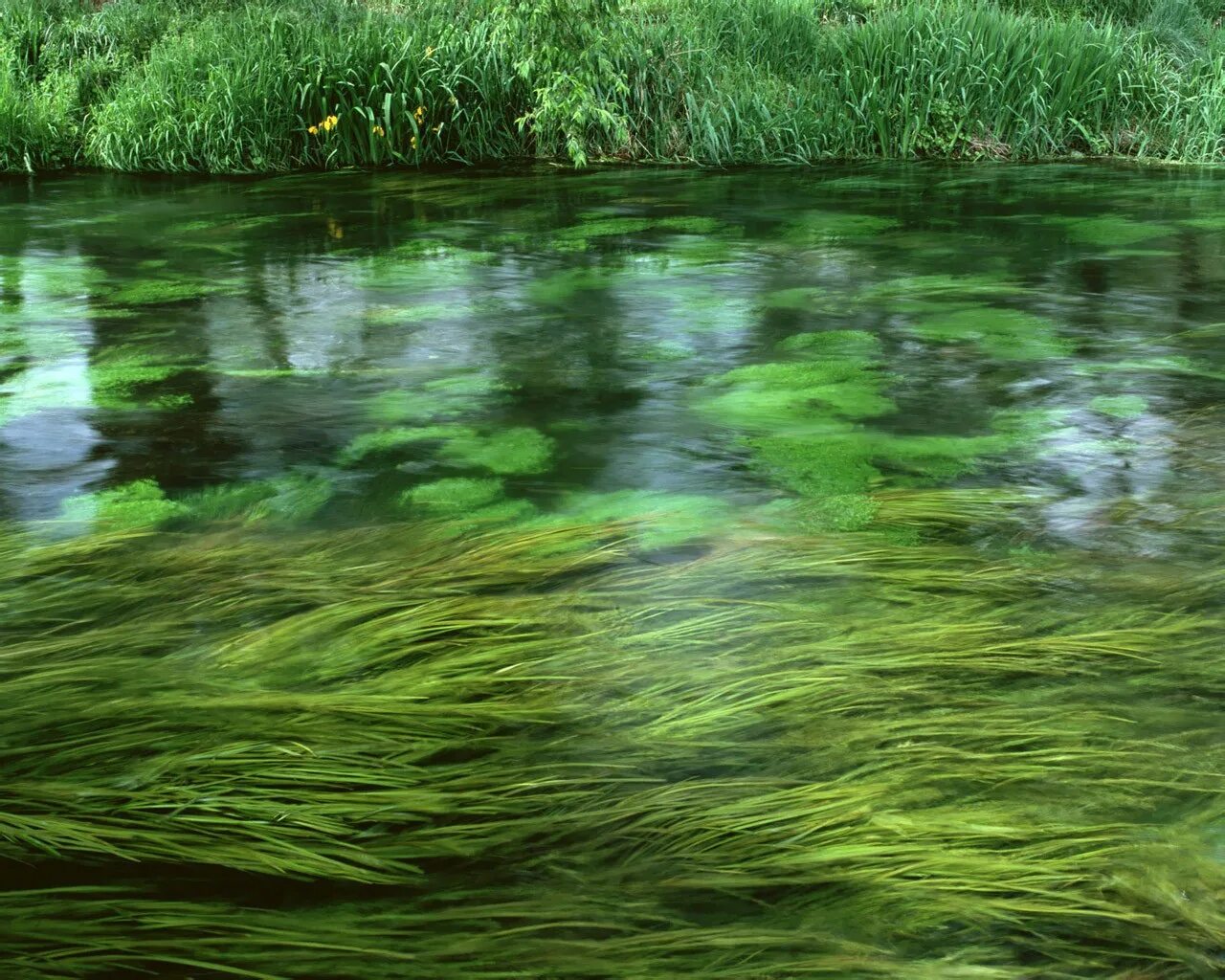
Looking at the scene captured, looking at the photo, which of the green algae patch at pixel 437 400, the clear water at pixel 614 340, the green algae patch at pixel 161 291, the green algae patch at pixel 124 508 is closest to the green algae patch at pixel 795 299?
the clear water at pixel 614 340

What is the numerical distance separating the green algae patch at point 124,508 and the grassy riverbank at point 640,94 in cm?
429

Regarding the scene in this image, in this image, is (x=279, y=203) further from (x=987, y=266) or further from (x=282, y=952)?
(x=282, y=952)

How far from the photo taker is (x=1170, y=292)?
381cm

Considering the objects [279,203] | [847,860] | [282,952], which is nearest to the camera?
[282,952]

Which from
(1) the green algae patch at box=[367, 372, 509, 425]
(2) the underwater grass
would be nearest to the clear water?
(1) the green algae patch at box=[367, 372, 509, 425]

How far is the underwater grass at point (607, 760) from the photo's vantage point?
1213mm

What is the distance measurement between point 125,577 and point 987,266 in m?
3.09

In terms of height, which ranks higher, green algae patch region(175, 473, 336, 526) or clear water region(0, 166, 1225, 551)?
clear water region(0, 166, 1225, 551)

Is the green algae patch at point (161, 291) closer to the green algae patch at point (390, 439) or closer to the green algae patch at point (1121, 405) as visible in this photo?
the green algae patch at point (390, 439)

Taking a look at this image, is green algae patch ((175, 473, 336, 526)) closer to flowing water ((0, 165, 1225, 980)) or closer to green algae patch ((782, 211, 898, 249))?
flowing water ((0, 165, 1225, 980))

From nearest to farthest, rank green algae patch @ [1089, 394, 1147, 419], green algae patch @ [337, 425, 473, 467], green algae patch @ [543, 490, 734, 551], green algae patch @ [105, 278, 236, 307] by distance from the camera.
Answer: green algae patch @ [543, 490, 734, 551], green algae patch @ [337, 425, 473, 467], green algae patch @ [1089, 394, 1147, 419], green algae patch @ [105, 278, 236, 307]

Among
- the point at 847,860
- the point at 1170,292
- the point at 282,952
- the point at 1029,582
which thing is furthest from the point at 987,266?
the point at 282,952

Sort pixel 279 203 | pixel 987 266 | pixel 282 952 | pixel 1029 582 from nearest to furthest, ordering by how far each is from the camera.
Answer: pixel 282 952, pixel 1029 582, pixel 987 266, pixel 279 203

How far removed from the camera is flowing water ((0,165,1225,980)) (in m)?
1.29
